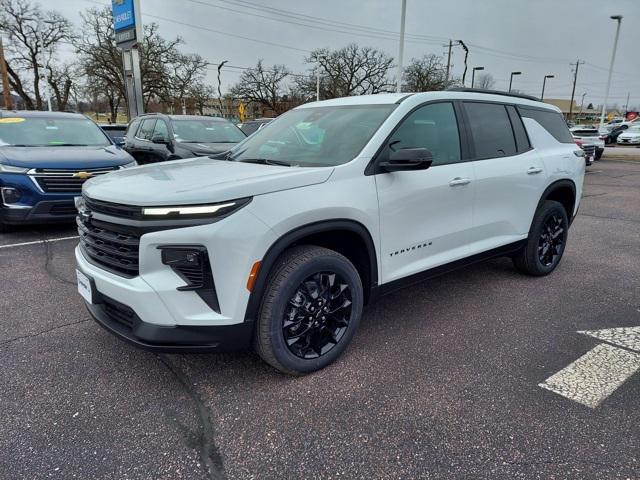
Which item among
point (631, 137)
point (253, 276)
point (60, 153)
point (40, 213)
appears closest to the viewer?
point (253, 276)

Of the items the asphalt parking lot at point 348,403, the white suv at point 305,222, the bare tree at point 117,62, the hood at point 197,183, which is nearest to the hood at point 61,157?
the asphalt parking lot at point 348,403

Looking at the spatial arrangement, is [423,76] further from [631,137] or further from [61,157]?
[61,157]

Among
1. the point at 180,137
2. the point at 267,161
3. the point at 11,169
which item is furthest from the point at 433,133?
the point at 180,137

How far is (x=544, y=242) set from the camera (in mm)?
4746

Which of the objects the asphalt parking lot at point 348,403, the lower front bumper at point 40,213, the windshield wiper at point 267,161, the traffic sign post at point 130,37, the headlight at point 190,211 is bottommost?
the asphalt parking lot at point 348,403

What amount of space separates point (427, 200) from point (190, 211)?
1.74 meters

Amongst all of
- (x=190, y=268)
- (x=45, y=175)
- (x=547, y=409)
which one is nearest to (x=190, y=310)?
(x=190, y=268)

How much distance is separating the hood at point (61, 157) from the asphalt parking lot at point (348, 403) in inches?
98.8

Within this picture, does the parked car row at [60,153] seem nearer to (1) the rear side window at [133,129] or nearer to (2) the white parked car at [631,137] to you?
(1) the rear side window at [133,129]

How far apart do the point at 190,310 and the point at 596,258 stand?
5.21 metres

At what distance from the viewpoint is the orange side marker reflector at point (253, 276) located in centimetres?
243

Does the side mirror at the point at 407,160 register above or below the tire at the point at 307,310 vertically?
above

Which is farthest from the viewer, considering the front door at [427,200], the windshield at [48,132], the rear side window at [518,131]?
the windshield at [48,132]

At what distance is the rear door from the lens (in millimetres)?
3820
